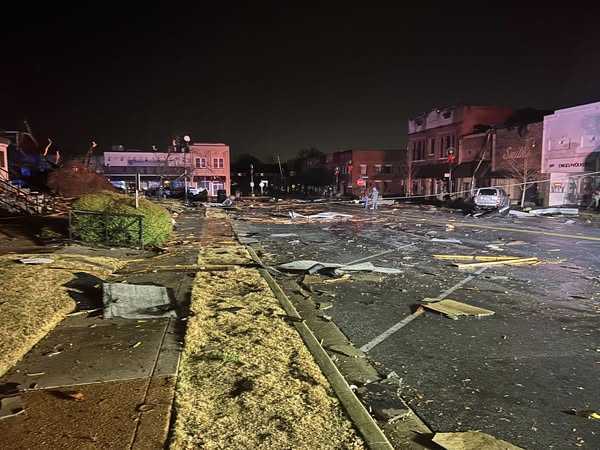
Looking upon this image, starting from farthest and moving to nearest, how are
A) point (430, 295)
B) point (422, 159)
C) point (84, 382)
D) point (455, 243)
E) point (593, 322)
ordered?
point (422, 159) < point (455, 243) < point (430, 295) < point (593, 322) < point (84, 382)

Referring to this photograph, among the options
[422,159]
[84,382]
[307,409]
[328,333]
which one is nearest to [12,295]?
[84,382]

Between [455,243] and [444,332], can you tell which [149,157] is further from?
[444,332]

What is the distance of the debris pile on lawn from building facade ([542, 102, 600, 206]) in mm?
33970

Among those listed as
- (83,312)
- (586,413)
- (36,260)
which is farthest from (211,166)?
(586,413)

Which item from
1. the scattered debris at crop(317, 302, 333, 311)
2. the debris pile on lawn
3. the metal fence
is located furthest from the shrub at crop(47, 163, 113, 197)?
the debris pile on lawn

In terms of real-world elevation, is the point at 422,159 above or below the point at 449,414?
above

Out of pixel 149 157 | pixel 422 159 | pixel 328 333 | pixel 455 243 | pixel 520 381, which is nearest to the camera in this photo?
pixel 520 381

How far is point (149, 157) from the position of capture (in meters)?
76.6

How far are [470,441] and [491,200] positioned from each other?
103 feet

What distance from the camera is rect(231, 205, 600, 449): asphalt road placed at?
4090 millimetres

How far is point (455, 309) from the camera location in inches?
292

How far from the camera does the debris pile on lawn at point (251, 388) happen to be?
352 cm

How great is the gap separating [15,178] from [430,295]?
32.9m

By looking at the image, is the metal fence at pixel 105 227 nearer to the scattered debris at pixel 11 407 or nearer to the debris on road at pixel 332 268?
the debris on road at pixel 332 268
